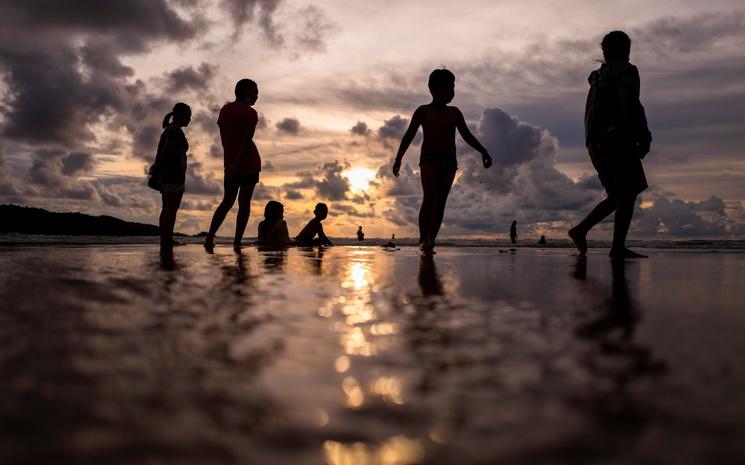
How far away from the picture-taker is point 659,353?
1.11m

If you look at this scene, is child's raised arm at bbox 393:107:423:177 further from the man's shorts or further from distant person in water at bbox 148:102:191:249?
distant person in water at bbox 148:102:191:249

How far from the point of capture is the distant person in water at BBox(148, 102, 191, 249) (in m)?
7.06

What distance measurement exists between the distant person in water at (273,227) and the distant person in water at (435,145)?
2154mm

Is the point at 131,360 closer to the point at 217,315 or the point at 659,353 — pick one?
the point at 217,315

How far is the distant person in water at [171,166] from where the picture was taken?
23.2 ft

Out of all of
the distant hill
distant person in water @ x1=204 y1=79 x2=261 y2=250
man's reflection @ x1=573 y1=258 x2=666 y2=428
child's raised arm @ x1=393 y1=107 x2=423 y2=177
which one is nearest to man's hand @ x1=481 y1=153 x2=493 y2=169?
child's raised arm @ x1=393 y1=107 x2=423 y2=177

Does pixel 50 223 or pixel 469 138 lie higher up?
pixel 469 138

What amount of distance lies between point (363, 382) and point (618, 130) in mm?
5024

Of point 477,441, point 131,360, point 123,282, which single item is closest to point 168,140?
point 123,282

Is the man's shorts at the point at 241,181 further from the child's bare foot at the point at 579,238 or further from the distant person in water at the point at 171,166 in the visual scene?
the child's bare foot at the point at 579,238

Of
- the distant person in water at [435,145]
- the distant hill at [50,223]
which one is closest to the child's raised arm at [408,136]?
the distant person in water at [435,145]

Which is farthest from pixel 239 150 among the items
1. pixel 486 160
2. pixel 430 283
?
pixel 430 283

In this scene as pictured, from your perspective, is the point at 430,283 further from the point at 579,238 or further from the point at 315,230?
the point at 315,230

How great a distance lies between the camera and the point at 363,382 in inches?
33.6
